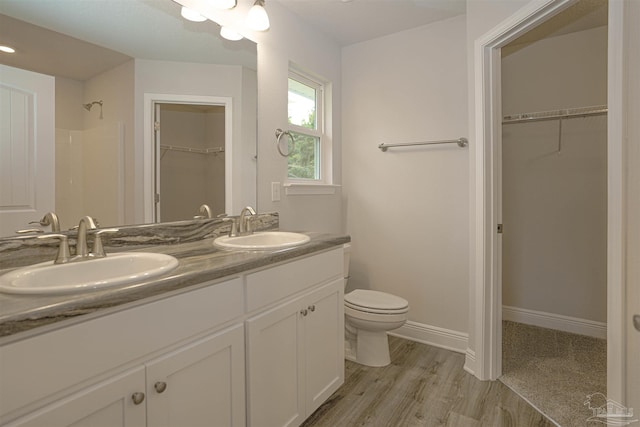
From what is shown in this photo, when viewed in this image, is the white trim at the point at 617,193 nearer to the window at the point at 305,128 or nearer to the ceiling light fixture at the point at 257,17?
the ceiling light fixture at the point at 257,17

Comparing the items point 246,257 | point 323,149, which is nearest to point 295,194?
point 323,149

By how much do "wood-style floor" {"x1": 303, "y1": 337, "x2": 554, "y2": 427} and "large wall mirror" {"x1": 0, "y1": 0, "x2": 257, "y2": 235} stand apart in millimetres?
1233

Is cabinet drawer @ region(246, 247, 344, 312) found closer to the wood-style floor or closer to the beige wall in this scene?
the wood-style floor

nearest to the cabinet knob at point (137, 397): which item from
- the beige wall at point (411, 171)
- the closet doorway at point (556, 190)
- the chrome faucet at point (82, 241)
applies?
the chrome faucet at point (82, 241)

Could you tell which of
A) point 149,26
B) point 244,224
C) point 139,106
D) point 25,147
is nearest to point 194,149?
point 139,106

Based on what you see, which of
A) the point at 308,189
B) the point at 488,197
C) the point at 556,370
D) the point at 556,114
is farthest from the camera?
the point at 556,114

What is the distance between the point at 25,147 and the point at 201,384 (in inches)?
40.4

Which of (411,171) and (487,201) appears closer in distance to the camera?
(487,201)

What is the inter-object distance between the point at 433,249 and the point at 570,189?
1216mm

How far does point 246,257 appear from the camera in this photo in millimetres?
1309

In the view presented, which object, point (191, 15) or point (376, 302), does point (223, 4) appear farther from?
point (376, 302)

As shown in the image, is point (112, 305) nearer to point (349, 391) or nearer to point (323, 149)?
point (349, 391)

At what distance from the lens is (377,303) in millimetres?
2164

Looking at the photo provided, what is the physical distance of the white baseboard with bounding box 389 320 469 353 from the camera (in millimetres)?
2414
